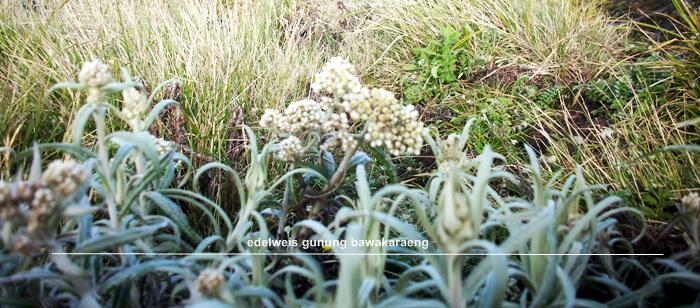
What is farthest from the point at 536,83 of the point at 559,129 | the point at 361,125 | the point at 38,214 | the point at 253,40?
the point at 38,214

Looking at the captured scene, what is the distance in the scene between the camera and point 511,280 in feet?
3.88

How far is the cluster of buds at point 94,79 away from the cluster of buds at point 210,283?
0.46 meters

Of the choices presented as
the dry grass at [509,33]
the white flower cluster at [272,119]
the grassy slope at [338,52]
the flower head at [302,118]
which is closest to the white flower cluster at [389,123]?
the flower head at [302,118]

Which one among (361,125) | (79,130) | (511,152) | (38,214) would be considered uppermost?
(361,125)

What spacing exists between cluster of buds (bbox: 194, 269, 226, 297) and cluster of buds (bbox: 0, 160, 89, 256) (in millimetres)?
264

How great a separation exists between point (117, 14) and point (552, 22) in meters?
2.39

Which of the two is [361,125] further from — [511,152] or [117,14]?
[117,14]

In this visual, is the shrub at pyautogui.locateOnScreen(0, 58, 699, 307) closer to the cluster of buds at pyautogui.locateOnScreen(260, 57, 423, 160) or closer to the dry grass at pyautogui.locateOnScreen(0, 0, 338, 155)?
the cluster of buds at pyautogui.locateOnScreen(260, 57, 423, 160)

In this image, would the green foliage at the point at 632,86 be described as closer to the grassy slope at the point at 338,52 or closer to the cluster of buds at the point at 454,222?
the grassy slope at the point at 338,52

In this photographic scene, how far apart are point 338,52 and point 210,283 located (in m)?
2.41

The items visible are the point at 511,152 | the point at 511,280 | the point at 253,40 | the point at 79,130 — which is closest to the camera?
the point at 79,130

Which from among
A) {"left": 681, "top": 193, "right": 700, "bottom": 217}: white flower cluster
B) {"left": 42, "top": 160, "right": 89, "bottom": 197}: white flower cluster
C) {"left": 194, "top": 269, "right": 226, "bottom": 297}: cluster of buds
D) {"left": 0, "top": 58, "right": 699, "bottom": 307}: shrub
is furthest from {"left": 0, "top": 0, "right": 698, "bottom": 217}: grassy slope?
{"left": 194, "top": 269, "right": 226, "bottom": 297}: cluster of buds

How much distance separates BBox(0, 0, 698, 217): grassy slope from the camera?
6.20 ft

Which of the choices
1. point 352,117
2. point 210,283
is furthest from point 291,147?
point 210,283
